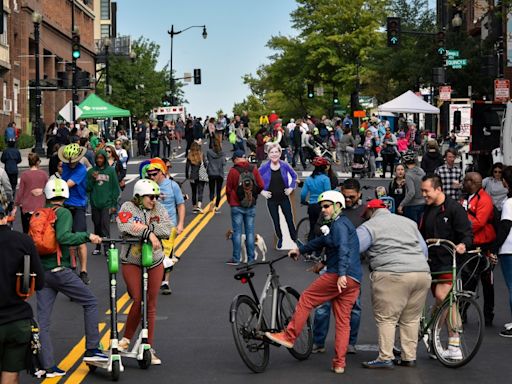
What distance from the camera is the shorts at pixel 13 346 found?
9156 millimetres

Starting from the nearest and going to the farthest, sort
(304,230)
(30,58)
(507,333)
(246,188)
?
(507,333) → (246,188) → (304,230) → (30,58)

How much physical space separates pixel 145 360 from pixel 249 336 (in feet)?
3.45

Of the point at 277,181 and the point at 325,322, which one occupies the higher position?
the point at 277,181

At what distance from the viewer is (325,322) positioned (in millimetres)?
13312

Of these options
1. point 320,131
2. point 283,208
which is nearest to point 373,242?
point 283,208

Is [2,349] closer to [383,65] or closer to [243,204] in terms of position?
[243,204]

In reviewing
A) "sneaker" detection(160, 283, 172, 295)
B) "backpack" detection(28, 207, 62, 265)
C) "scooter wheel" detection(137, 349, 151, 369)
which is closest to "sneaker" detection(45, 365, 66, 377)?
"scooter wheel" detection(137, 349, 151, 369)

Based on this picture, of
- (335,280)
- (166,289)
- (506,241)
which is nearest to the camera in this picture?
(335,280)

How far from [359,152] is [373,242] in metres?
31.3

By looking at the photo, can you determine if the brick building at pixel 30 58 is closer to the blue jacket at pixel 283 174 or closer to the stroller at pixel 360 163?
the stroller at pixel 360 163

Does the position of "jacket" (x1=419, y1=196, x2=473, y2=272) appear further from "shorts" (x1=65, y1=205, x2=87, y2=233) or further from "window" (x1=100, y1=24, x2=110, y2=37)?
"window" (x1=100, y1=24, x2=110, y2=37)

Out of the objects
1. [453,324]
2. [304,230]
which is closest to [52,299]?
[453,324]

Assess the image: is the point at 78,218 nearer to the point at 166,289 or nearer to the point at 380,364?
the point at 166,289

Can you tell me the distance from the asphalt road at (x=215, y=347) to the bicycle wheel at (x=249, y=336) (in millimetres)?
141
